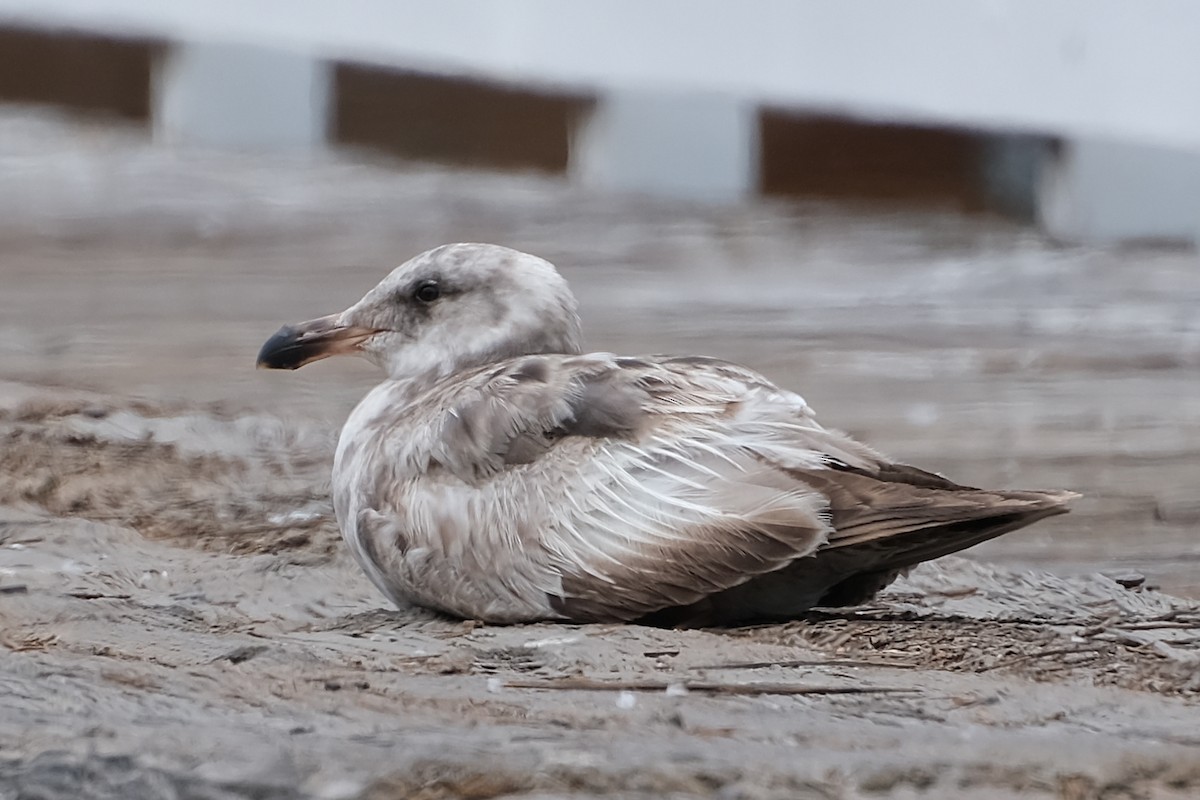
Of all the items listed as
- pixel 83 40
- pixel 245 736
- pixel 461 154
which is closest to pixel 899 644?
pixel 245 736

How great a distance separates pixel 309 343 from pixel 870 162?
70.6 inches

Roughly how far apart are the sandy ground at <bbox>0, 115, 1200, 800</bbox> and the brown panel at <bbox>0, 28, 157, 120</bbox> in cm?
8

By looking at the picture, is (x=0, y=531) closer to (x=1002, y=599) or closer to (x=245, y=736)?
(x=245, y=736)

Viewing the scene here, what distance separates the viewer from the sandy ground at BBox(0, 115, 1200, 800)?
0.92 meters

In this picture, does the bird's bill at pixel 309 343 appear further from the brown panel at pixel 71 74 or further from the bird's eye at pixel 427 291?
A: the brown panel at pixel 71 74

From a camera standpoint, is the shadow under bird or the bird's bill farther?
the bird's bill

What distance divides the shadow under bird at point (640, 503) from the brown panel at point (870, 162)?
1.75m

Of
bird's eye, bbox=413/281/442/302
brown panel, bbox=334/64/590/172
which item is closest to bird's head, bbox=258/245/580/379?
bird's eye, bbox=413/281/442/302

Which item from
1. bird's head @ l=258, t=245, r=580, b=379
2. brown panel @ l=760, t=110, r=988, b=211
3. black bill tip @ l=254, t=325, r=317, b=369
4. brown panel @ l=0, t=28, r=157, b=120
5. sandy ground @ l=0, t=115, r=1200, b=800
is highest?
brown panel @ l=0, t=28, r=157, b=120

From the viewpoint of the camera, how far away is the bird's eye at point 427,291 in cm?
167

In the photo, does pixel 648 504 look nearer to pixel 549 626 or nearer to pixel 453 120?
pixel 549 626

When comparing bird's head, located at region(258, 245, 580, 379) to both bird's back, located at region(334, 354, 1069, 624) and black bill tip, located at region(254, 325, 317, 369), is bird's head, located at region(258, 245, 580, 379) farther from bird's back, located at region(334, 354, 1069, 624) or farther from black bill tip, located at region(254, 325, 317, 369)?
bird's back, located at region(334, 354, 1069, 624)

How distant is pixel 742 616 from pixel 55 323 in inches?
79.0

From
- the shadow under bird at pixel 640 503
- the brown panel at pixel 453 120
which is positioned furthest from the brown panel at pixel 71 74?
the shadow under bird at pixel 640 503
